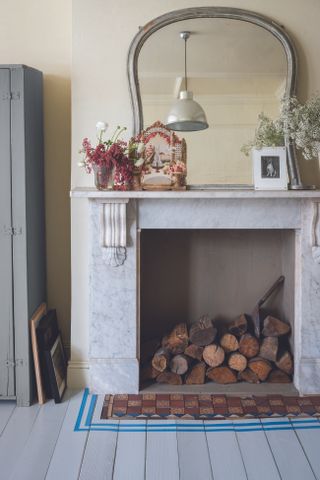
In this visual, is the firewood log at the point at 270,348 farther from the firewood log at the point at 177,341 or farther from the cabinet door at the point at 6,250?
the cabinet door at the point at 6,250

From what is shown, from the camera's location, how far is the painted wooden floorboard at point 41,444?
2.19 metres

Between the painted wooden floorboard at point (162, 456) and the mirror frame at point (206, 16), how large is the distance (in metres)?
1.63

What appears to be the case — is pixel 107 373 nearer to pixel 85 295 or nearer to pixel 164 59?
pixel 85 295

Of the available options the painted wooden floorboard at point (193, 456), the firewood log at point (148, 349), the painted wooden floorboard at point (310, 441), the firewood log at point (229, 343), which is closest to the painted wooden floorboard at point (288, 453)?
the painted wooden floorboard at point (310, 441)

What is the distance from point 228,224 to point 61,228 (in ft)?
3.83

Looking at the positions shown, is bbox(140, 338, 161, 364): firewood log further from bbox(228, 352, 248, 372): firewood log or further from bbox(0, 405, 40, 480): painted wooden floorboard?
bbox(0, 405, 40, 480): painted wooden floorboard

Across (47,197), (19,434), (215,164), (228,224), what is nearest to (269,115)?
(215,164)

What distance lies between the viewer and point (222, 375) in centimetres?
311

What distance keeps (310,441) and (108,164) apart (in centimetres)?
183

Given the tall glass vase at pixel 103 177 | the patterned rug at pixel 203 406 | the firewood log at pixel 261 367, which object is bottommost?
the patterned rug at pixel 203 406

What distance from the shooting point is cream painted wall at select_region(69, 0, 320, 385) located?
9.85 feet

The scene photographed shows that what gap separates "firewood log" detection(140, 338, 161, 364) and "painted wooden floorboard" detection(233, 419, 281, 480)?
80 cm

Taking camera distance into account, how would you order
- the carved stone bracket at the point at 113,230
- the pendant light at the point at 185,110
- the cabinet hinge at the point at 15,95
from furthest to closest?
the pendant light at the point at 185,110
the carved stone bracket at the point at 113,230
the cabinet hinge at the point at 15,95

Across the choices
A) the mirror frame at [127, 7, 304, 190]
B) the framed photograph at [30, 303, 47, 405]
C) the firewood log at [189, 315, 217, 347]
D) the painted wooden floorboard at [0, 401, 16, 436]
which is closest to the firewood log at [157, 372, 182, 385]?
the firewood log at [189, 315, 217, 347]
